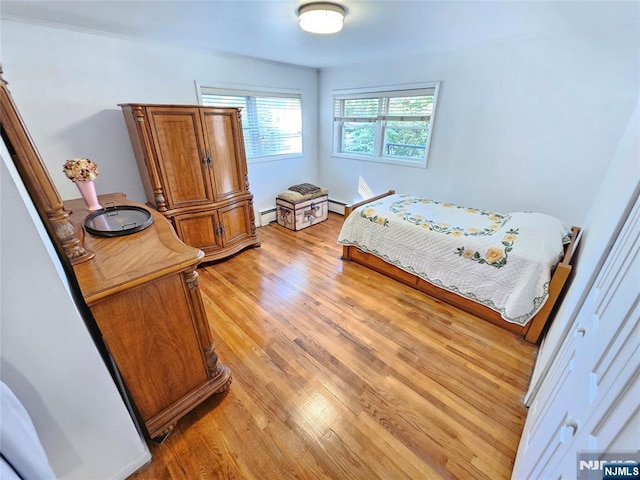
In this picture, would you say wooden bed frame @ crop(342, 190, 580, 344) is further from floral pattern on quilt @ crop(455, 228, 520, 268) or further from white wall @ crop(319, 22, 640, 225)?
white wall @ crop(319, 22, 640, 225)

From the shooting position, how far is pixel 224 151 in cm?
268

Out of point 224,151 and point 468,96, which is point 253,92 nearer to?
point 224,151

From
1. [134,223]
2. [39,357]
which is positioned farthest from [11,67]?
[39,357]

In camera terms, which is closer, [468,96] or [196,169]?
[196,169]

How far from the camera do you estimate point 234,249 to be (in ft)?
9.79

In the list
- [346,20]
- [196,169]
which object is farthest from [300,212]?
[346,20]

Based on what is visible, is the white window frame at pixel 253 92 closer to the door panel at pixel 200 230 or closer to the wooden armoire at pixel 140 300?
the door panel at pixel 200 230

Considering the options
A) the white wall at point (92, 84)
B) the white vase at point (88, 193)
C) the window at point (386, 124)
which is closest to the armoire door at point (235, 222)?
the white wall at point (92, 84)

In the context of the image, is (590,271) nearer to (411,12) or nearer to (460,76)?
(411,12)

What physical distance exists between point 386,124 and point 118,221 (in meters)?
3.26

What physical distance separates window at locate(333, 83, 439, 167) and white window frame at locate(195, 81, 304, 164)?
0.62 meters

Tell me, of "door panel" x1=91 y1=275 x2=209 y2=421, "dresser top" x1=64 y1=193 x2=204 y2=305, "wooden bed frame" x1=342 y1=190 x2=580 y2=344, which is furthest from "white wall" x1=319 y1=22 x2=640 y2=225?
"door panel" x1=91 y1=275 x2=209 y2=421

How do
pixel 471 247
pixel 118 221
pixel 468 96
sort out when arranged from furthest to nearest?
1. pixel 468 96
2. pixel 471 247
3. pixel 118 221

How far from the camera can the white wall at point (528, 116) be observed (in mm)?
2066
